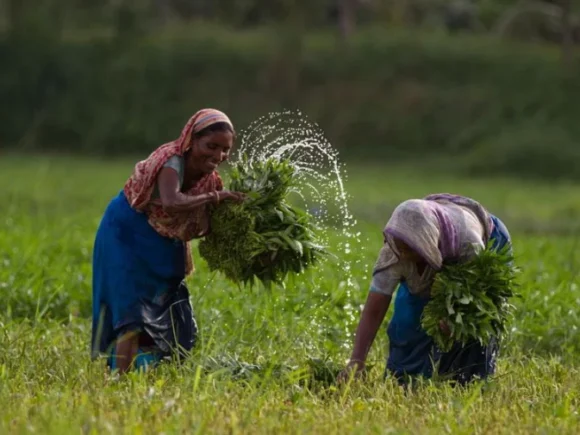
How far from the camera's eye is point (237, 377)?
20.6 ft

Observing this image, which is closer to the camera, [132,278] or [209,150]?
[209,150]

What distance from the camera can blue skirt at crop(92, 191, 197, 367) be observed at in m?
6.79

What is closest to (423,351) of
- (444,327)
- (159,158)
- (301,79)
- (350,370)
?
(444,327)

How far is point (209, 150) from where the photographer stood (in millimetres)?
A: 6543

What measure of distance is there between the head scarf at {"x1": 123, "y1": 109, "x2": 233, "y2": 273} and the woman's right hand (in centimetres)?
17

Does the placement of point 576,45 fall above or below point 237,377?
below

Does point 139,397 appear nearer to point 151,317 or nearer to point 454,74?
point 151,317

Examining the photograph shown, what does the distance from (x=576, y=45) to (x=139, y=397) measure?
33825 millimetres

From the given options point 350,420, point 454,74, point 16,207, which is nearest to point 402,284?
point 350,420

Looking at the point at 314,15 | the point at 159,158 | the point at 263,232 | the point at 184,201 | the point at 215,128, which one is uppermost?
the point at 215,128

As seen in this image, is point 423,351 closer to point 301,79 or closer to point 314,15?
point 301,79

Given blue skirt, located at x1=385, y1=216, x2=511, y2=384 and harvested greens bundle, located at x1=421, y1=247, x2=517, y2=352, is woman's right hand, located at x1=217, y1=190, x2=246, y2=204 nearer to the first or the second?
blue skirt, located at x1=385, y1=216, x2=511, y2=384

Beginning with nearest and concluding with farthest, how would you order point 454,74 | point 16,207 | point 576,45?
1. point 16,207
2. point 454,74
3. point 576,45

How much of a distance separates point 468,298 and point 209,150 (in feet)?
4.80
